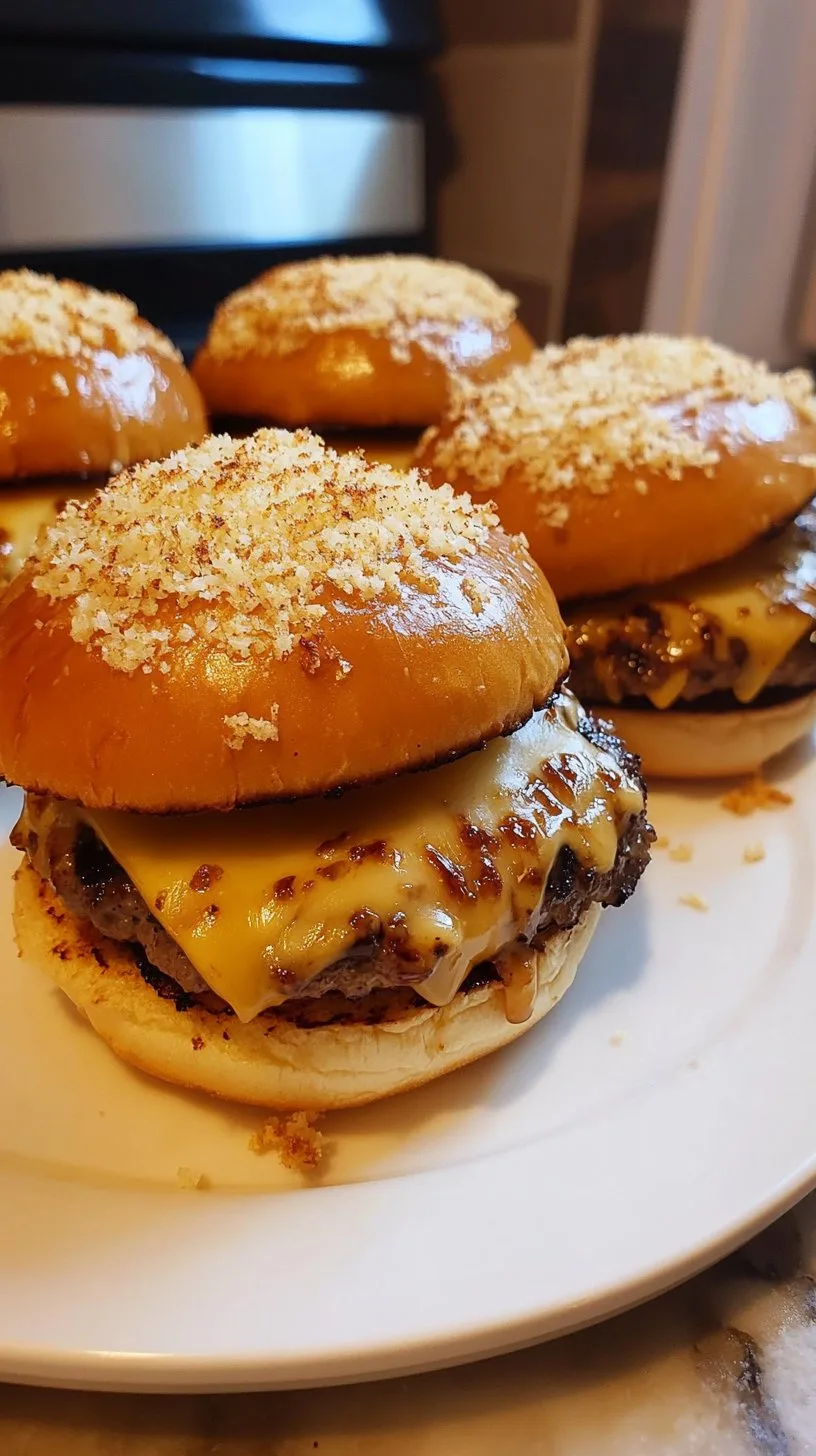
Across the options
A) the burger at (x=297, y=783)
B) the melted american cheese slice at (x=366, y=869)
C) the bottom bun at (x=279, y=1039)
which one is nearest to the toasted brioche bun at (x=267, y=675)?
the burger at (x=297, y=783)

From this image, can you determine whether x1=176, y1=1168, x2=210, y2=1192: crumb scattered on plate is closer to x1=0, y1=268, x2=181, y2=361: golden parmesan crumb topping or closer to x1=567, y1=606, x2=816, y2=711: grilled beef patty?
x1=567, y1=606, x2=816, y2=711: grilled beef patty

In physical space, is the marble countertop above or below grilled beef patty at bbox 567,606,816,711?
below

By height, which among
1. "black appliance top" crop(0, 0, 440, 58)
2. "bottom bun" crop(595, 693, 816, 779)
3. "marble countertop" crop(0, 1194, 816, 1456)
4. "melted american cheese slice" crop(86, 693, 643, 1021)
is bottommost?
"marble countertop" crop(0, 1194, 816, 1456)

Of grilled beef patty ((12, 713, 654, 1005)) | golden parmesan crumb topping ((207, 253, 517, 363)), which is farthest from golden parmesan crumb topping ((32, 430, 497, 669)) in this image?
golden parmesan crumb topping ((207, 253, 517, 363))

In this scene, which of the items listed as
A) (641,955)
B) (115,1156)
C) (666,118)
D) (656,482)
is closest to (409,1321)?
(115,1156)

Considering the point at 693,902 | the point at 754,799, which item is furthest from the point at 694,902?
the point at 754,799

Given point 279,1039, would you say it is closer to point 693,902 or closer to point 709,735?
point 693,902

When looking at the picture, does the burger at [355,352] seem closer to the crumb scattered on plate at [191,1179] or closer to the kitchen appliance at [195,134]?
the kitchen appliance at [195,134]

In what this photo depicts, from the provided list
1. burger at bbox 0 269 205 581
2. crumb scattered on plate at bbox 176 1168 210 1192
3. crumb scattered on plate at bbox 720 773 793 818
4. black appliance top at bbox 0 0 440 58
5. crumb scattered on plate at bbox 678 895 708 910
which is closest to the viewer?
crumb scattered on plate at bbox 176 1168 210 1192
